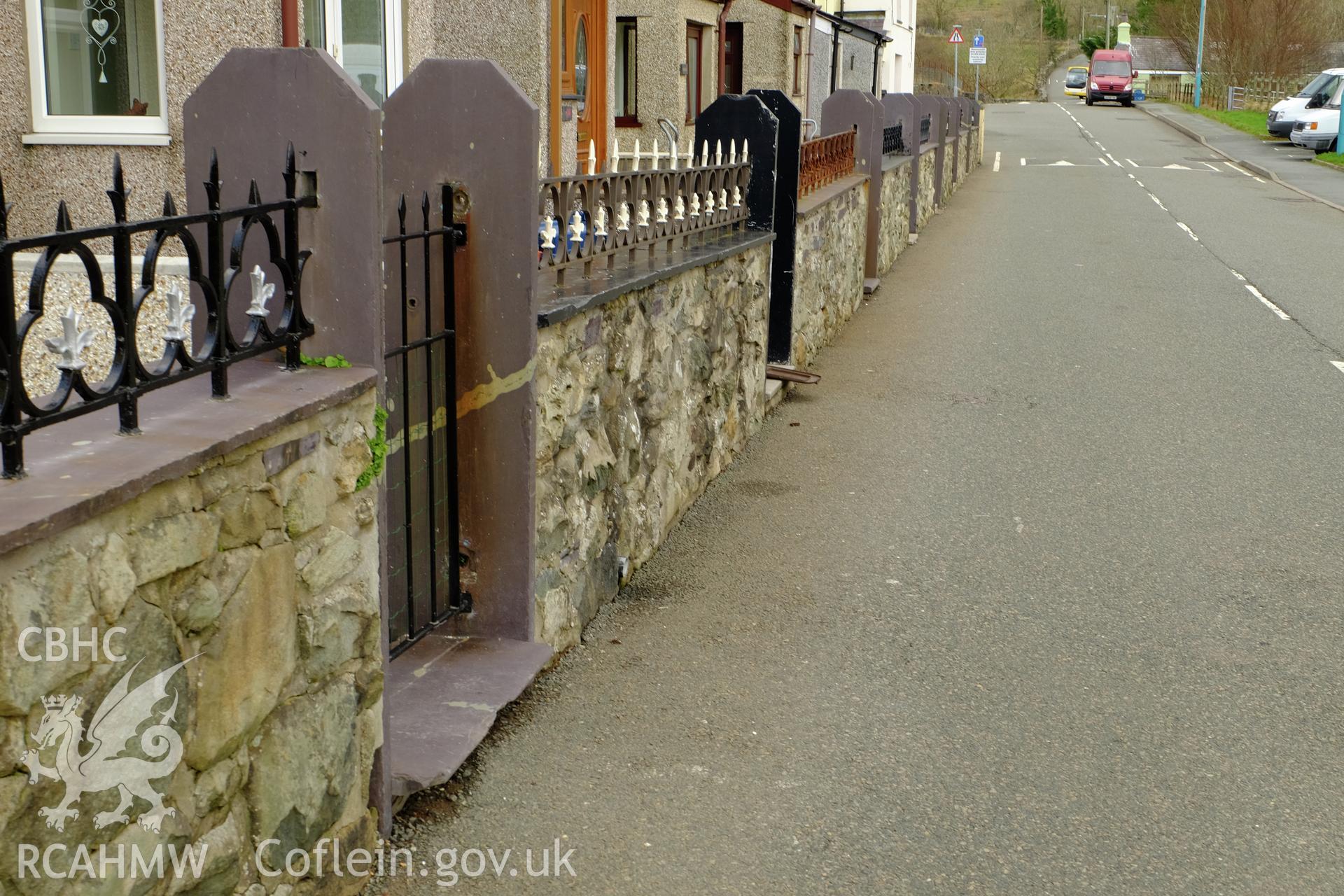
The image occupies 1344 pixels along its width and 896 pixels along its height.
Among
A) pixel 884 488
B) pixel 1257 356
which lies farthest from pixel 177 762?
pixel 1257 356

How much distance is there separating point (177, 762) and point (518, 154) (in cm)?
229

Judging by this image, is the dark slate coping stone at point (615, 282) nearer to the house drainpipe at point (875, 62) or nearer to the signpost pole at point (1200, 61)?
the house drainpipe at point (875, 62)

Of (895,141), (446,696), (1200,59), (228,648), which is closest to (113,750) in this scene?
(228,648)

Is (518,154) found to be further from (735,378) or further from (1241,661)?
(735,378)

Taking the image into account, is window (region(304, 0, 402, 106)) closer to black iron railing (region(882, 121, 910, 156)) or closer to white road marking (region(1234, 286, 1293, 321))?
white road marking (region(1234, 286, 1293, 321))

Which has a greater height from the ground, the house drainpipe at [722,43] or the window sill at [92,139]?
the house drainpipe at [722,43]

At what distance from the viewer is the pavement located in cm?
381

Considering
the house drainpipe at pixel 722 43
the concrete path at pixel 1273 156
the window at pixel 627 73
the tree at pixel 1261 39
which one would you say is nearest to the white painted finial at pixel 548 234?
the window at pixel 627 73

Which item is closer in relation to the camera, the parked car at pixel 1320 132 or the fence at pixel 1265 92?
the parked car at pixel 1320 132

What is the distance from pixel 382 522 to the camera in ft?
12.3

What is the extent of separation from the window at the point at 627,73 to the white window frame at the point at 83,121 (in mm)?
12007

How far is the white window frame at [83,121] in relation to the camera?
321 inches

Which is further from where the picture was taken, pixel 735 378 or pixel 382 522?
pixel 735 378

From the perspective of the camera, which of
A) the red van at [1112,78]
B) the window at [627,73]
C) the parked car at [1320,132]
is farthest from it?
the red van at [1112,78]
